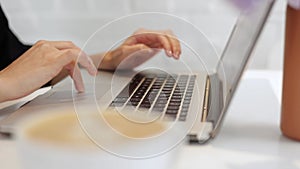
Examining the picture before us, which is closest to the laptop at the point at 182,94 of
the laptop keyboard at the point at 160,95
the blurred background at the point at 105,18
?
the laptop keyboard at the point at 160,95

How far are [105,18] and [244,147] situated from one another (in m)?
0.87

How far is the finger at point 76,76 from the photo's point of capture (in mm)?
770

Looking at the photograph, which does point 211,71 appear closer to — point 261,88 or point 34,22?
point 261,88

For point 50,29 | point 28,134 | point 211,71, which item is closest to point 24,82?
point 28,134

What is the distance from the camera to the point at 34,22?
1.42 metres

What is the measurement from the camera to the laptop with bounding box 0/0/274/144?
0.59 m

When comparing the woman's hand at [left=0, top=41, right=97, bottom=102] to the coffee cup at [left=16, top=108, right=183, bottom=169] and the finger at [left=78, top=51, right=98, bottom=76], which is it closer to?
the finger at [left=78, top=51, right=98, bottom=76]

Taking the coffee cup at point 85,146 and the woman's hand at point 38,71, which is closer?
the coffee cup at point 85,146

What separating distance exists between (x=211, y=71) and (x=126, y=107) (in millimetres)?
273

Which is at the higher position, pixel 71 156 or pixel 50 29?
pixel 71 156

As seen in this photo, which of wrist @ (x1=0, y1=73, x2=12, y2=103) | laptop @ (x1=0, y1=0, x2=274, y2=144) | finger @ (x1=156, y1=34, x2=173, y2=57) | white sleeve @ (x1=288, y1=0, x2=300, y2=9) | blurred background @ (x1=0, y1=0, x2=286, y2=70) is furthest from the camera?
blurred background @ (x1=0, y1=0, x2=286, y2=70)

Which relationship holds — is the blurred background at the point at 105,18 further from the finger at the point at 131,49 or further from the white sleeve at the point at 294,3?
the white sleeve at the point at 294,3

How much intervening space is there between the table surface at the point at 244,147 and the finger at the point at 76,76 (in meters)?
0.18

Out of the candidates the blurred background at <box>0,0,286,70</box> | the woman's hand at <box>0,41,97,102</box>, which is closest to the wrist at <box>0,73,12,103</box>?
the woman's hand at <box>0,41,97,102</box>
